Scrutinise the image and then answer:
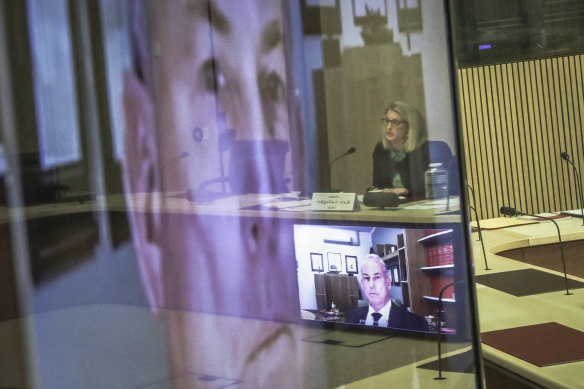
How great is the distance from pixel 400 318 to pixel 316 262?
13cm

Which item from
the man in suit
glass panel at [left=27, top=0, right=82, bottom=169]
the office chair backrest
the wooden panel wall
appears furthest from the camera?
the wooden panel wall

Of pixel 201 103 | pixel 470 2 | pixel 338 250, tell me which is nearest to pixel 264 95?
pixel 201 103

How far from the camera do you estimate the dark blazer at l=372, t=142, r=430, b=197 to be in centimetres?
65

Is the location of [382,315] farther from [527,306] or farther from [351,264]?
[527,306]

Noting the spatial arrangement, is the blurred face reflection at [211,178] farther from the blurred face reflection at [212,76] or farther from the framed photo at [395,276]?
the framed photo at [395,276]

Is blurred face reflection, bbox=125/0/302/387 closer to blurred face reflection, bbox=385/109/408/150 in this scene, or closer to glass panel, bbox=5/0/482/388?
glass panel, bbox=5/0/482/388

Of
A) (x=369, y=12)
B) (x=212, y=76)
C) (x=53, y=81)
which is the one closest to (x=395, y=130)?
(x=369, y=12)

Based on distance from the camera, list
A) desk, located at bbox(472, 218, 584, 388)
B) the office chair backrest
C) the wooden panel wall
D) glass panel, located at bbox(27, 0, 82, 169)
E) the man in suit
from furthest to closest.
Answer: the wooden panel wall, desk, located at bbox(472, 218, 584, 388), the man in suit, the office chair backrest, glass panel, located at bbox(27, 0, 82, 169)

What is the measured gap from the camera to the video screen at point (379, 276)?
628 mm

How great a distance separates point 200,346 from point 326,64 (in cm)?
27

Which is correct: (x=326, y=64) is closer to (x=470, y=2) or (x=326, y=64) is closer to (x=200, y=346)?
(x=200, y=346)

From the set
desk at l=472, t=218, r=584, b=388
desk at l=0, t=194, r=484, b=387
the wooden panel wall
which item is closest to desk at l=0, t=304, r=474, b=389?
desk at l=0, t=194, r=484, b=387

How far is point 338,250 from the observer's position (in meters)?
0.66

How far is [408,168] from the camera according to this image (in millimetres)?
688
